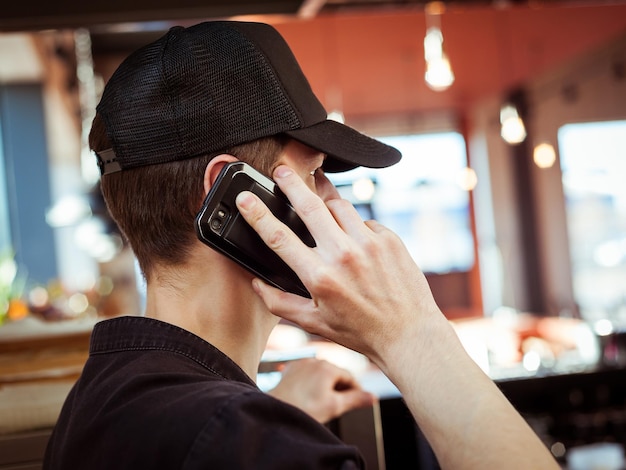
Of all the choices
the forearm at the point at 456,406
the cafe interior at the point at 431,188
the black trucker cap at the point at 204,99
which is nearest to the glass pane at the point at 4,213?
the cafe interior at the point at 431,188

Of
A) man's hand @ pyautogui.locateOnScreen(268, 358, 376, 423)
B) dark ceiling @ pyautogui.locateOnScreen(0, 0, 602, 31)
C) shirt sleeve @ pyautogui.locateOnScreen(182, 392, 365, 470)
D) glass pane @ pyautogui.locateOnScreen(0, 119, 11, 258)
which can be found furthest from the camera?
glass pane @ pyautogui.locateOnScreen(0, 119, 11, 258)

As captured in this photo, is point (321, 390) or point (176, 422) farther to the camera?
point (321, 390)

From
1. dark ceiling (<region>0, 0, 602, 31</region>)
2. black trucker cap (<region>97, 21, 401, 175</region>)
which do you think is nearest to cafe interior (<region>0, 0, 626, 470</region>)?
dark ceiling (<region>0, 0, 602, 31</region>)

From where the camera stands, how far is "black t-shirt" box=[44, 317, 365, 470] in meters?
0.67

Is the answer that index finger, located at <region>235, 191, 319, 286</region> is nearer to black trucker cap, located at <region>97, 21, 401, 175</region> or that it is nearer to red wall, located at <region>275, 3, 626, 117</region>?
black trucker cap, located at <region>97, 21, 401, 175</region>

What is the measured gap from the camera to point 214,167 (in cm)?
90

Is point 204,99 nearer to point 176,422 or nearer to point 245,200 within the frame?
point 245,200

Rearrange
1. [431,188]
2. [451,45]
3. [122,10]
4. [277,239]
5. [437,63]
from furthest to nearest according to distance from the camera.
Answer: [431,188], [451,45], [437,63], [122,10], [277,239]

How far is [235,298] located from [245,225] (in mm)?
106

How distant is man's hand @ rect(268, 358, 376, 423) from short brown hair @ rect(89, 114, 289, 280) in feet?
0.97

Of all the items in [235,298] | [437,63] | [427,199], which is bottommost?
[235,298]

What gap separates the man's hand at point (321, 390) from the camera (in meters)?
1.08

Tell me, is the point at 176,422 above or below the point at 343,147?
below

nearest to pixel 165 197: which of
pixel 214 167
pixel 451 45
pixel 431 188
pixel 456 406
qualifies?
pixel 214 167
